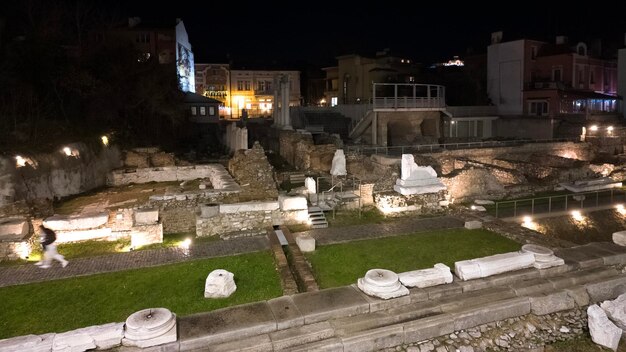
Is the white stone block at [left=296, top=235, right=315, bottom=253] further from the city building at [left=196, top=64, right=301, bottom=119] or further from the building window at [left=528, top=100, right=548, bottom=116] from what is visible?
the city building at [left=196, top=64, right=301, bottom=119]

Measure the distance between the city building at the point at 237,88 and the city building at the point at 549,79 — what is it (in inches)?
847

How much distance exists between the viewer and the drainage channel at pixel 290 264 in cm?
921

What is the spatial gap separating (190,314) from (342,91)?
37.8 metres

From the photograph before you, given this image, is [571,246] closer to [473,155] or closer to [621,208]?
[621,208]

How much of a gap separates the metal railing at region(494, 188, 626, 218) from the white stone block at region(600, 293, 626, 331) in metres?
6.88

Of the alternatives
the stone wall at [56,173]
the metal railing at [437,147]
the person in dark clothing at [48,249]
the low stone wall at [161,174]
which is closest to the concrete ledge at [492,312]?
the person in dark clothing at [48,249]

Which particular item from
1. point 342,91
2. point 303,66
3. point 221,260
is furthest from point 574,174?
point 303,66

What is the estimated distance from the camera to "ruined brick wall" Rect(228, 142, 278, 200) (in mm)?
14180

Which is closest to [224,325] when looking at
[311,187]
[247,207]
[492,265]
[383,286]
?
[383,286]

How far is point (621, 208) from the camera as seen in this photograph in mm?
17375

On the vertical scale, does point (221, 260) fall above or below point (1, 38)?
below

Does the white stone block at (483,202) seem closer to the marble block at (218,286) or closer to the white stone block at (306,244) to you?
the white stone block at (306,244)

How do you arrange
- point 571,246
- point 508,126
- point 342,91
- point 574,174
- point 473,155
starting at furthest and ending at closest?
point 342,91 → point 508,126 → point 473,155 → point 574,174 → point 571,246

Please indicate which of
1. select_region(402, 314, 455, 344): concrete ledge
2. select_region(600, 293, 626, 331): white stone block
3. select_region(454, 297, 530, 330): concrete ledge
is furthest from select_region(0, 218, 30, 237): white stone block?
select_region(600, 293, 626, 331): white stone block
